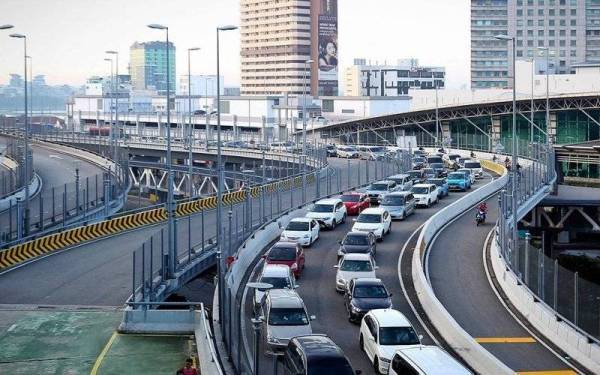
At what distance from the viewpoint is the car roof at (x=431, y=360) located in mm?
18703

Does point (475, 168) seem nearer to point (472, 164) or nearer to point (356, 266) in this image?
point (472, 164)

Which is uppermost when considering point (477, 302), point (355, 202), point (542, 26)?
point (542, 26)

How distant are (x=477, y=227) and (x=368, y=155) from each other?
161 feet

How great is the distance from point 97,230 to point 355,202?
49.0 feet

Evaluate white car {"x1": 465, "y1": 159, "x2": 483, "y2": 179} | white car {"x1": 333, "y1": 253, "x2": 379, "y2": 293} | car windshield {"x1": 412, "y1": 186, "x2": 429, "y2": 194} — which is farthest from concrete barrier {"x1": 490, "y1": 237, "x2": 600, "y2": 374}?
white car {"x1": 465, "y1": 159, "x2": 483, "y2": 179}

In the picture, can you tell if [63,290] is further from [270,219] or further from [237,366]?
[270,219]

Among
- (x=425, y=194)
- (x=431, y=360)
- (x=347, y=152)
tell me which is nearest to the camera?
(x=431, y=360)

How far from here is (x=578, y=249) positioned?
→ 2739 inches

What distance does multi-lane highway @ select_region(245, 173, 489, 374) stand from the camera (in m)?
25.3

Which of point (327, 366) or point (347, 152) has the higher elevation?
point (347, 152)

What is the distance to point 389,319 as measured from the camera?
2333cm

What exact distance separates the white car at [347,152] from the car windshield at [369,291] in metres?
72.3

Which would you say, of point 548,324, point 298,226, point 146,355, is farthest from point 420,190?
point 146,355

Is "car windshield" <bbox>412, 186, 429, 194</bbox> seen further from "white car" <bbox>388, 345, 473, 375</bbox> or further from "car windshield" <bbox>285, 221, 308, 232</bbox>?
"white car" <bbox>388, 345, 473, 375</bbox>
